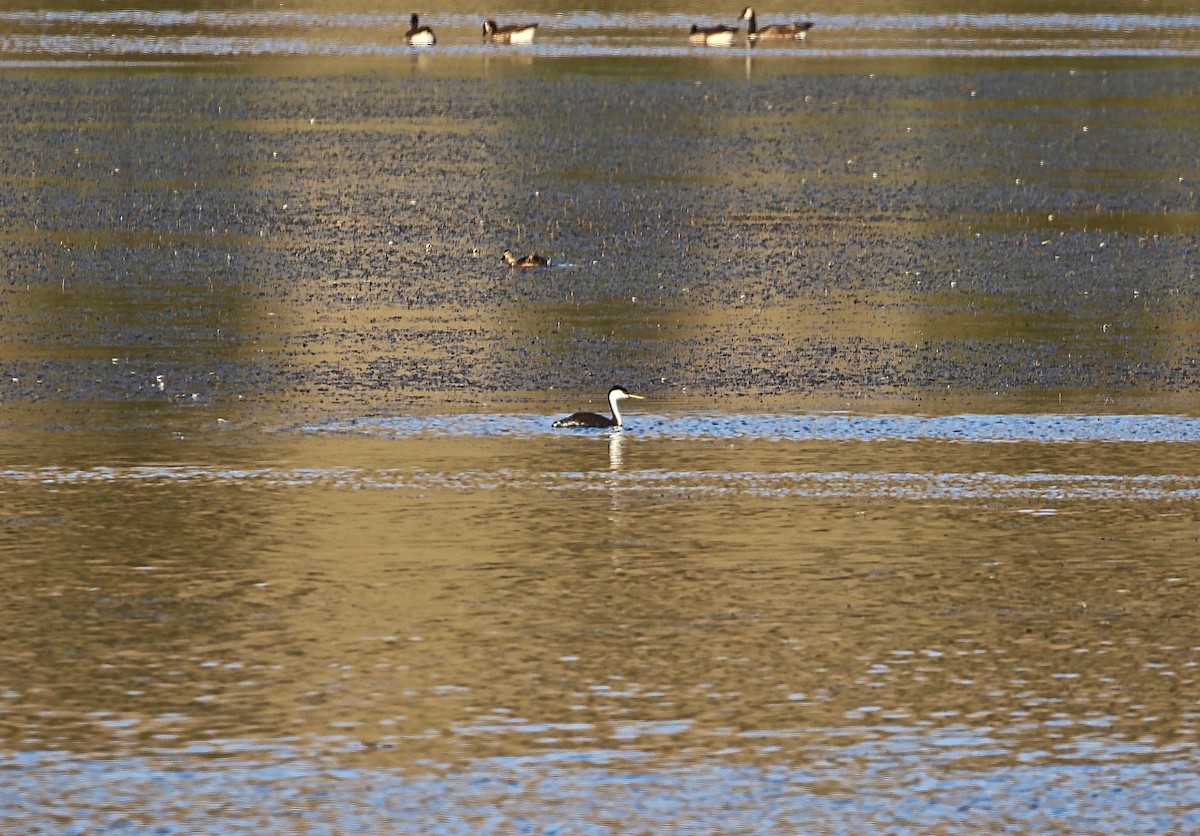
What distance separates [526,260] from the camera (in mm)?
26562

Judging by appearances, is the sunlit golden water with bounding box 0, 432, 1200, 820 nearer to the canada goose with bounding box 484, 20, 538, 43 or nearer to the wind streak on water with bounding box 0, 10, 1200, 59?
the wind streak on water with bounding box 0, 10, 1200, 59

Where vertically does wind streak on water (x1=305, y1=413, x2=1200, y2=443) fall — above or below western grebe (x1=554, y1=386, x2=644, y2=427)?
below

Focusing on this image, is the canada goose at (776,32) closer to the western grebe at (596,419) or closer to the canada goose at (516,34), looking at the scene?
the canada goose at (516,34)

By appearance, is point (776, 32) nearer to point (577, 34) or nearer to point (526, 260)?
point (577, 34)

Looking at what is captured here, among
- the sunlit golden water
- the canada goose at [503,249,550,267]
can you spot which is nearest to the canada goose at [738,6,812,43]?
the canada goose at [503,249,550,267]

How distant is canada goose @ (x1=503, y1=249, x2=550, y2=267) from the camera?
2658cm

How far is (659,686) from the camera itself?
1162cm

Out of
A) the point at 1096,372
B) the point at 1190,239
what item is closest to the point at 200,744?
the point at 1096,372

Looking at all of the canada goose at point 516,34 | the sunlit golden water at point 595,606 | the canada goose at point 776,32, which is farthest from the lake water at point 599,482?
the canada goose at point 776,32

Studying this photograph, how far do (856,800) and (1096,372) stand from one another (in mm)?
11715

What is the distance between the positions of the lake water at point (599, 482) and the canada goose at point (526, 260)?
0.60 feet

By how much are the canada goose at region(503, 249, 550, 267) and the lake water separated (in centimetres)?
18

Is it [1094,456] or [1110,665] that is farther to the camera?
[1094,456]

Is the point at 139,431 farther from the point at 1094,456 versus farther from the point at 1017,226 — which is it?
the point at 1017,226
